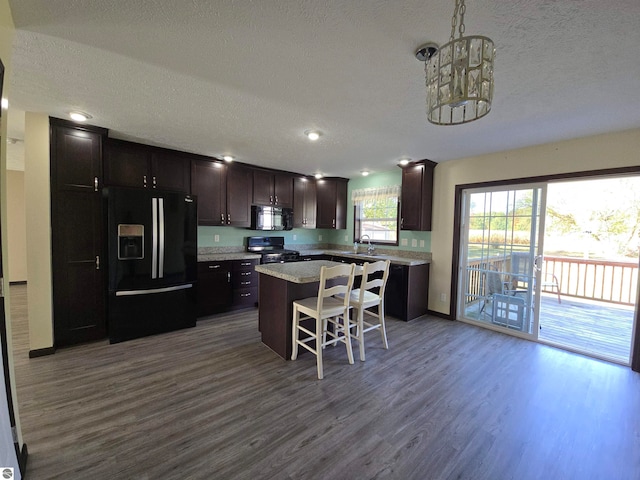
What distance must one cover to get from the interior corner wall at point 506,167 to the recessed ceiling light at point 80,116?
14.4ft

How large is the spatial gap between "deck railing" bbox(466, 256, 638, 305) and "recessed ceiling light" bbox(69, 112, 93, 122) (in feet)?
20.4

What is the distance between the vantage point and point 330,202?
554 centimetres

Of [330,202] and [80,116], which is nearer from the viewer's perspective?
[80,116]

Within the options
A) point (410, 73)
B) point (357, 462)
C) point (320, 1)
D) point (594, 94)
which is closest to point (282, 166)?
point (410, 73)

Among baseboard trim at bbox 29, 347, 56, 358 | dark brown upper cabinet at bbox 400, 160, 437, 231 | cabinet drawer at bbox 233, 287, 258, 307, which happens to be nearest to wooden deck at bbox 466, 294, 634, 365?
dark brown upper cabinet at bbox 400, 160, 437, 231

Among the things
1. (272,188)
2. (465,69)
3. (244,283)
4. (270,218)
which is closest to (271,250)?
(270,218)

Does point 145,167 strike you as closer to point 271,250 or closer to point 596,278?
point 271,250

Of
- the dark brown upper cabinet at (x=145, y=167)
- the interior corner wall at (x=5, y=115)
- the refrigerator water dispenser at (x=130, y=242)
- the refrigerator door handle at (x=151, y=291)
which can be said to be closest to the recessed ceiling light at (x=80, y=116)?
the dark brown upper cabinet at (x=145, y=167)

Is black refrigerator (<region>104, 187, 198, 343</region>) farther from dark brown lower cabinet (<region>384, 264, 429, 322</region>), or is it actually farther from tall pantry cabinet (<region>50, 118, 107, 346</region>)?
dark brown lower cabinet (<region>384, 264, 429, 322</region>)

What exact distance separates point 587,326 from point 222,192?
5.67 meters

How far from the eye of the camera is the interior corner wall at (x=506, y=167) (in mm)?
2777

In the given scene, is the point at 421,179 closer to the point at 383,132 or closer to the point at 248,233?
the point at 383,132

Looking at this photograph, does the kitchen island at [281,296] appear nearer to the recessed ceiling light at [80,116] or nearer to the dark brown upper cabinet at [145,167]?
the dark brown upper cabinet at [145,167]

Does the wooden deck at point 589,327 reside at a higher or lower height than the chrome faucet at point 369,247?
lower
